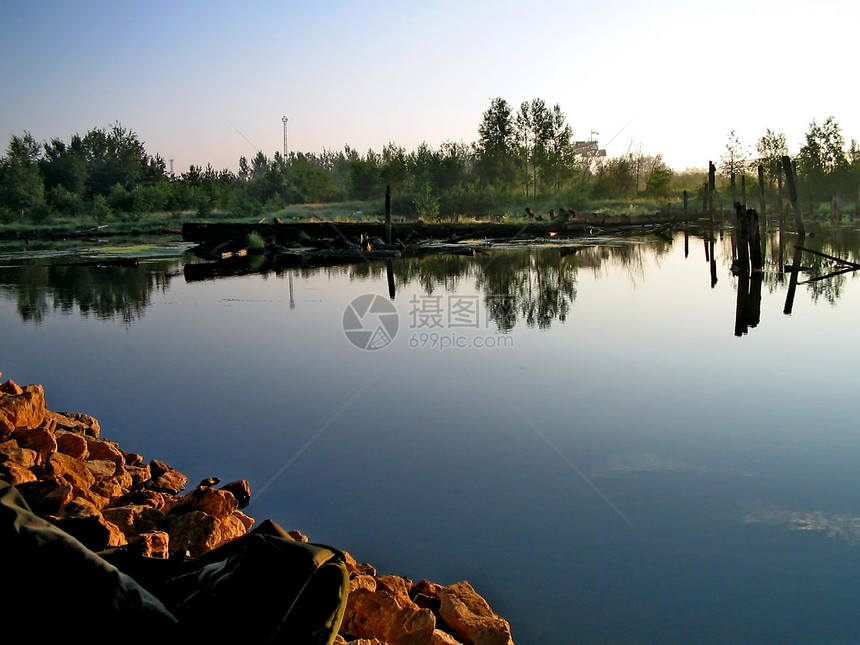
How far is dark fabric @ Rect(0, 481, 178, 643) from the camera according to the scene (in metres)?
1.79

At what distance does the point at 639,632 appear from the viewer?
9.63ft

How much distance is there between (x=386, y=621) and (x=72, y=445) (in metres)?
2.52

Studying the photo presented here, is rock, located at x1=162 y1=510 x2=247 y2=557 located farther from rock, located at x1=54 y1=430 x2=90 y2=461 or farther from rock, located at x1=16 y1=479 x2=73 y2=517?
rock, located at x1=54 y1=430 x2=90 y2=461

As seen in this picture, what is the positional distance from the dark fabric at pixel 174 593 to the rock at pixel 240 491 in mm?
2043

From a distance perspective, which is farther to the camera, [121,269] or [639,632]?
[121,269]

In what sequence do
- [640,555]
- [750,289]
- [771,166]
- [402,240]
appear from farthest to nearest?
[771,166] → [402,240] → [750,289] → [640,555]

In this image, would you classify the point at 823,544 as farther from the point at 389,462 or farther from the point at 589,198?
the point at 589,198

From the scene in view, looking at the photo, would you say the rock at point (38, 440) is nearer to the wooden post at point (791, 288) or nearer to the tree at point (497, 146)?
the wooden post at point (791, 288)

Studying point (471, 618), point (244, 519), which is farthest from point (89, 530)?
point (471, 618)

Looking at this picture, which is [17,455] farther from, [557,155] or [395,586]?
[557,155]

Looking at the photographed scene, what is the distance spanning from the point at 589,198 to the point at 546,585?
5541cm

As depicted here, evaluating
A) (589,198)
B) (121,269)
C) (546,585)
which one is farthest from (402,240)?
(589,198)

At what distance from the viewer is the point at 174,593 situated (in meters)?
2.17

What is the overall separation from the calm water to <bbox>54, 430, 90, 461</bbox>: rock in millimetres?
696
